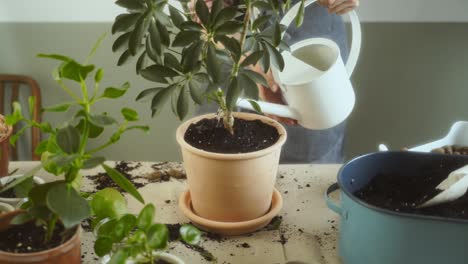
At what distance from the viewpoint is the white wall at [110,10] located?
205 cm

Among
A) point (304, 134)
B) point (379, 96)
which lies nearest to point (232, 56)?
point (304, 134)

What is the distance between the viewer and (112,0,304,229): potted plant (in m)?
0.88

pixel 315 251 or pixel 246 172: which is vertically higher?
pixel 246 172

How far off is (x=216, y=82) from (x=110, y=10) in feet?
4.53

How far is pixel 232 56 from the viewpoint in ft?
3.07

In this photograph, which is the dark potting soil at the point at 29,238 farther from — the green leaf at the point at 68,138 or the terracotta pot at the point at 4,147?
the terracotta pot at the point at 4,147

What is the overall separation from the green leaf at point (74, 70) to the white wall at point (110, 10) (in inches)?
56.1

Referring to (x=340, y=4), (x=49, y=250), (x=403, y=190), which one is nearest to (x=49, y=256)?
(x=49, y=250)

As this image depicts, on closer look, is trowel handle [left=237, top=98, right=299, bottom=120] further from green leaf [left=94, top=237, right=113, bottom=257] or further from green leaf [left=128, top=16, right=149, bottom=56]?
green leaf [left=94, top=237, right=113, bottom=257]

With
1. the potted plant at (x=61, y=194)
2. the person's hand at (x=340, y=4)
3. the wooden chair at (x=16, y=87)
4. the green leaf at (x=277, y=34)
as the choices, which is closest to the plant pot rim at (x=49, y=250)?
the potted plant at (x=61, y=194)

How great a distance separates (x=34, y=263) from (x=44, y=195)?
96 millimetres

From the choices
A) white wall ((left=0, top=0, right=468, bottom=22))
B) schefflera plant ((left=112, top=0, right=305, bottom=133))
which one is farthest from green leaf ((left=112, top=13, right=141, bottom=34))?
white wall ((left=0, top=0, right=468, bottom=22))

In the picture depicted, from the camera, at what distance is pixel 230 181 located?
99 cm

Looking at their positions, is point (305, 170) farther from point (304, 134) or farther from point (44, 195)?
point (44, 195)
